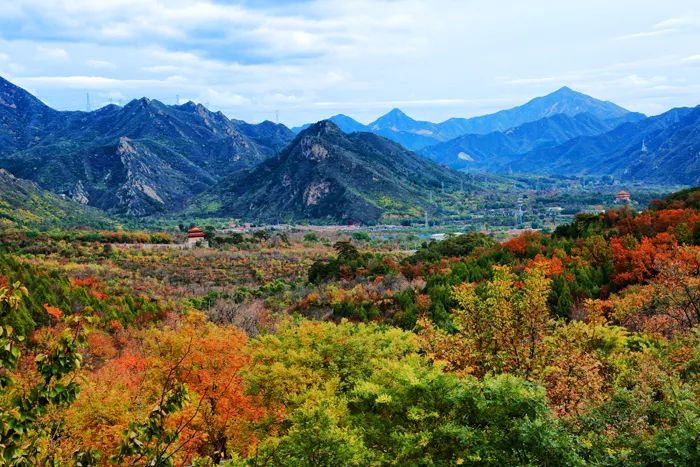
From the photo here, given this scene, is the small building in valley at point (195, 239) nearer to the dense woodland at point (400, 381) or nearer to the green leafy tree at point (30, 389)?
the dense woodland at point (400, 381)

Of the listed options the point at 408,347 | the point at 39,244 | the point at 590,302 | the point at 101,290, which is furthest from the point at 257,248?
the point at 590,302

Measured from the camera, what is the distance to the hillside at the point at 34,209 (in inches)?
5007

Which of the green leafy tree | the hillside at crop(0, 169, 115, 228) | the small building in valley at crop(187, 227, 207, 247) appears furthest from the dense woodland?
the hillside at crop(0, 169, 115, 228)

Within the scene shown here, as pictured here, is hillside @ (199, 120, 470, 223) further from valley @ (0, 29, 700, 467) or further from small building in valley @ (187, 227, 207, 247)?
valley @ (0, 29, 700, 467)

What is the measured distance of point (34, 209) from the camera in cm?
14125

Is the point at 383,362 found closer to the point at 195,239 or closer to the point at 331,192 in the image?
the point at 195,239

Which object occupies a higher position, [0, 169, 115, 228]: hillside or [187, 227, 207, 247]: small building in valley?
[0, 169, 115, 228]: hillside

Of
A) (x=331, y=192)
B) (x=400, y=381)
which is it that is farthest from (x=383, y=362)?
(x=331, y=192)

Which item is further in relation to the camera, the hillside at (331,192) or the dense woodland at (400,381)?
the hillside at (331,192)

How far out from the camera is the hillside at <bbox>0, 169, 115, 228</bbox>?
417 feet

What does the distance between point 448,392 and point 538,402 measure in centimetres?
190

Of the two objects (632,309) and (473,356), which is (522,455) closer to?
(473,356)

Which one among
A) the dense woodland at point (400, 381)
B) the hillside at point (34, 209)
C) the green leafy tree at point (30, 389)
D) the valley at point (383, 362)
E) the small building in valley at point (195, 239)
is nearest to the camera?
the green leafy tree at point (30, 389)

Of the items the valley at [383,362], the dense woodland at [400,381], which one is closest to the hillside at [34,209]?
the valley at [383,362]
